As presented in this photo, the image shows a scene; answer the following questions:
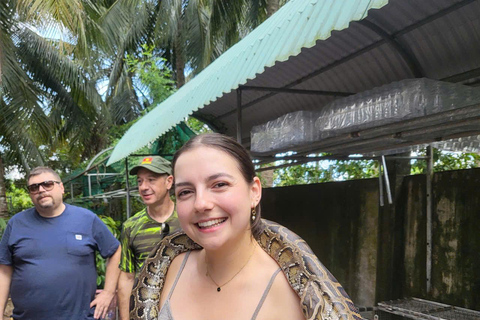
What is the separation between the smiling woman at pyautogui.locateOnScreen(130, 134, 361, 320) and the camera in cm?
142

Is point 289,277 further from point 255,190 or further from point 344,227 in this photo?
point 344,227

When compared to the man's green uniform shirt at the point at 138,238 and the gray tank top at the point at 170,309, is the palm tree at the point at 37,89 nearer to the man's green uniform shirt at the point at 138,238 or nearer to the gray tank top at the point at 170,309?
the man's green uniform shirt at the point at 138,238

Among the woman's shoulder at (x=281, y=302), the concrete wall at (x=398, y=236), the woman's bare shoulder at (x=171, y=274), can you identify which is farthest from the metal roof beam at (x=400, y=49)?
the woman's shoulder at (x=281, y=302)

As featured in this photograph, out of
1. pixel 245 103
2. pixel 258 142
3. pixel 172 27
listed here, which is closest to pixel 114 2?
pixel 172 27

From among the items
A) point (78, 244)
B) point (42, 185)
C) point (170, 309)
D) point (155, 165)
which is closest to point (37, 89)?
point (42, 185)

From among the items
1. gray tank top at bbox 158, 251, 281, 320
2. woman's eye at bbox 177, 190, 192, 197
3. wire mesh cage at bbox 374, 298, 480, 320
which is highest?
woman's eye at bbox 177, 190, 192, 197

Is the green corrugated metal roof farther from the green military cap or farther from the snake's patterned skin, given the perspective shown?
the snake's patterned skin

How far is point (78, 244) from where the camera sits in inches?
153

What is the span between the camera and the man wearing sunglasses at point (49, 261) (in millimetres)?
3740

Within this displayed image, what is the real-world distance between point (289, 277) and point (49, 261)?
288cm

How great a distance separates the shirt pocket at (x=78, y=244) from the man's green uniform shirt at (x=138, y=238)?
435 mm

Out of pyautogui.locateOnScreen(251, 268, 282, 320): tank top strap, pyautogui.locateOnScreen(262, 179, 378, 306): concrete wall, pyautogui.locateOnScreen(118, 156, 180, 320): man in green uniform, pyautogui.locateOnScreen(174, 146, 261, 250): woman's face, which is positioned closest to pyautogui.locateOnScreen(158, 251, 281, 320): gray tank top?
pyautogui.locateOnScreen(251, 268, 282, 320): tank top strap

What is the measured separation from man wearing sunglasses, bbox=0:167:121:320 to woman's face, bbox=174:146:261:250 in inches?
109

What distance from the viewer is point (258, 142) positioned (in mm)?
5148
